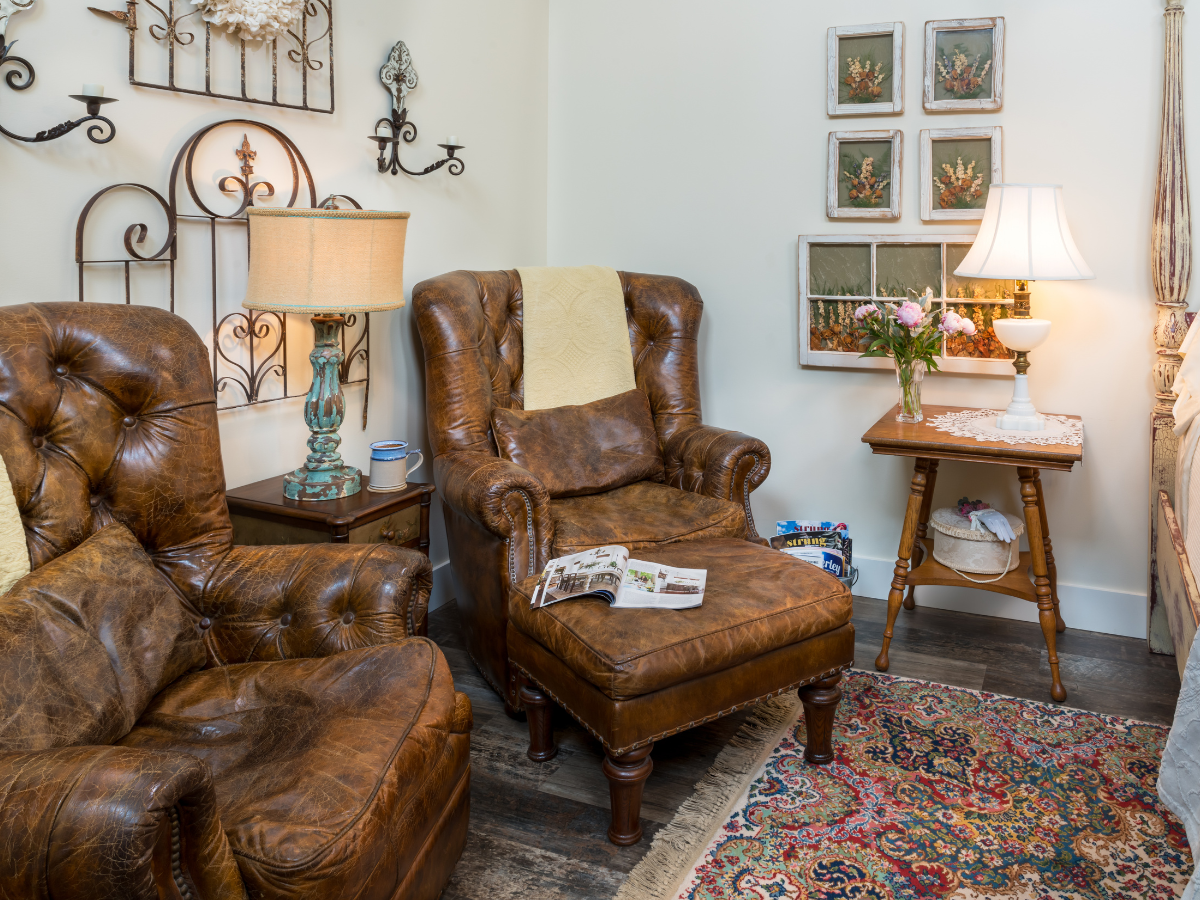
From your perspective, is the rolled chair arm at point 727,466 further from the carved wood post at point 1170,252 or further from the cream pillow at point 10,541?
the cream pillow at point 10,541

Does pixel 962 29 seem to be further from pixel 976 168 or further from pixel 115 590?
pixel 115 590

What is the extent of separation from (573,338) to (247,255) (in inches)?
40.3

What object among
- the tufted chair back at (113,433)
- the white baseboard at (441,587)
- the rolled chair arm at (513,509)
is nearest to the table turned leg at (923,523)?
the rolled chair arm at (513,509)

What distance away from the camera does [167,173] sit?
208 centimetres

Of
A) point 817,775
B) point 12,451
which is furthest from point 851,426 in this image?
point 12,451

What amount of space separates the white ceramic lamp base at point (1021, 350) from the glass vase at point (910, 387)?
0.75 ft

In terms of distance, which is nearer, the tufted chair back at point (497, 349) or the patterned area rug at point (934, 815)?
the patterned area rug at point (934, 815)

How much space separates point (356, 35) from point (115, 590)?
1.75 m

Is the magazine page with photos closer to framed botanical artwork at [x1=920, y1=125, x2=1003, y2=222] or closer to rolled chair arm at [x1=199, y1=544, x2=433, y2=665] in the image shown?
rolled chair arm at [x1=199, y1=544, x2=433, y2=665]

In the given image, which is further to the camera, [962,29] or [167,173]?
[962,29]

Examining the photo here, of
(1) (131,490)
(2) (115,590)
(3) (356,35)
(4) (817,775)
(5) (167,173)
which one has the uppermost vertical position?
(3) (356,35)

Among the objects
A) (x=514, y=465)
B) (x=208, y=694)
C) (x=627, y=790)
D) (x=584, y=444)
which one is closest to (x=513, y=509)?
(x=514, y=465)

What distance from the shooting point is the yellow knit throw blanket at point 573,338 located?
2.90 meters

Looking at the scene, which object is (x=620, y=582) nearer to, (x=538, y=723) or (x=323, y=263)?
(x=538, y=723)
